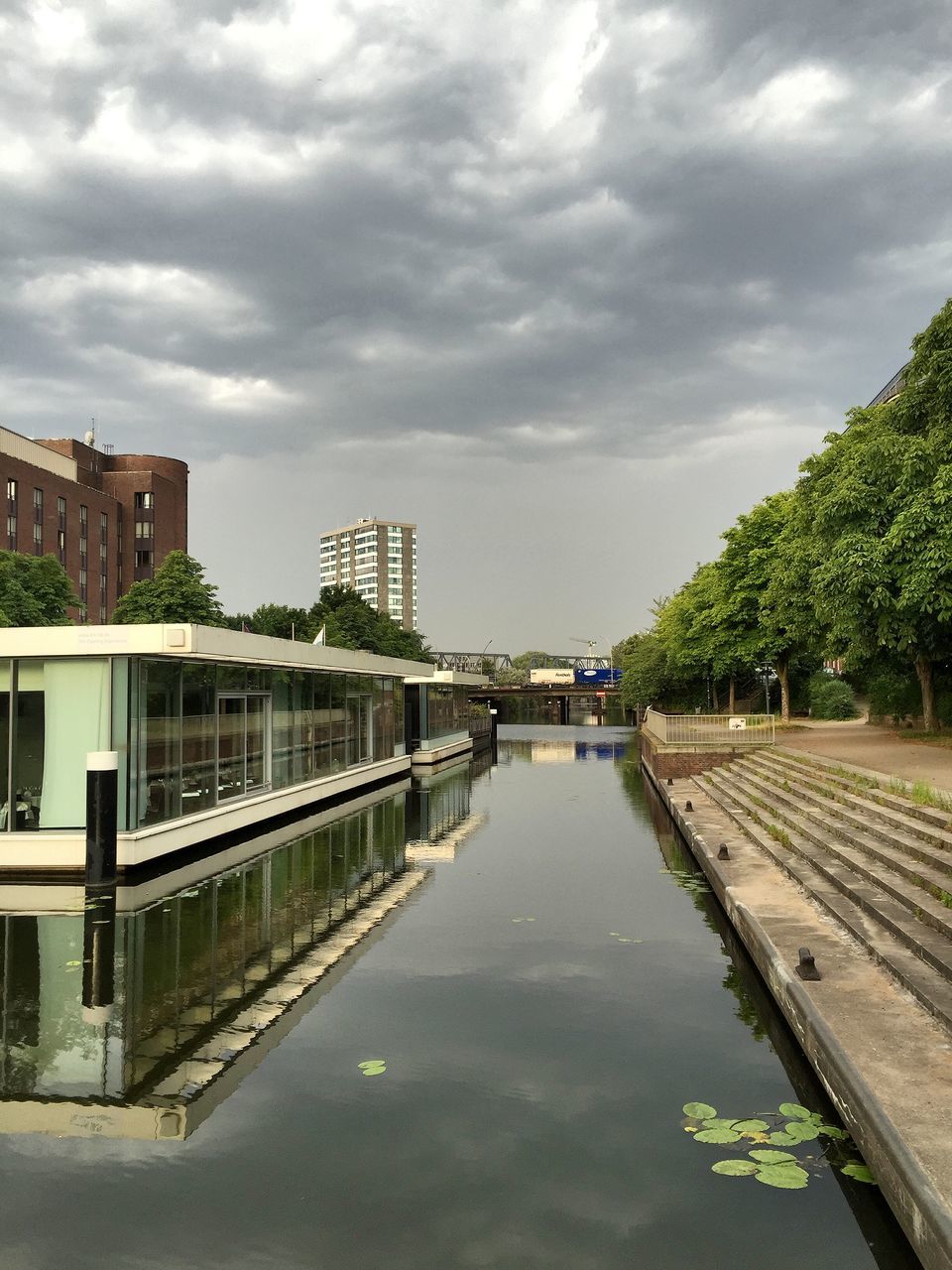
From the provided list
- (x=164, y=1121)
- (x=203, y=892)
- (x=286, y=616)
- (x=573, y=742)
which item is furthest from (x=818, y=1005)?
(x=286, y=616)

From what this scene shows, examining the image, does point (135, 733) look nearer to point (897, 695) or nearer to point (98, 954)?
point (98, 954)

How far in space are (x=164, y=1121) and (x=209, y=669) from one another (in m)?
12.7

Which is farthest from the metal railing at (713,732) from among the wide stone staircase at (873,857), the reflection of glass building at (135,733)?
the reflection of glass building at (135,733)

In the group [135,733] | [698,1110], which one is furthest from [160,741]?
[698,1110]

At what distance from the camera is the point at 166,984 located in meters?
10.2

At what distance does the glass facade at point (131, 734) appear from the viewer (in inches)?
624

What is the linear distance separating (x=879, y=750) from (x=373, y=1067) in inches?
843

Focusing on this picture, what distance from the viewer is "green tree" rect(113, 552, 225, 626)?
54156 millimetres

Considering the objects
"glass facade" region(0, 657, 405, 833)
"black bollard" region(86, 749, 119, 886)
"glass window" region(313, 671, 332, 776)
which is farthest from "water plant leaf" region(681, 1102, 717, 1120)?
"glass window" region(313, 671, 332, 776)

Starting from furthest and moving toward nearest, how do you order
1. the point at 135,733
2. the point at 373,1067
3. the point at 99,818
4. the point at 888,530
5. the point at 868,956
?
the point at 888,530 → the point at 135,733 → the point at 99,818 → the point at 868,956 → the point at 373,1067

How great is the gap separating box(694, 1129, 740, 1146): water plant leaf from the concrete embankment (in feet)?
2.47

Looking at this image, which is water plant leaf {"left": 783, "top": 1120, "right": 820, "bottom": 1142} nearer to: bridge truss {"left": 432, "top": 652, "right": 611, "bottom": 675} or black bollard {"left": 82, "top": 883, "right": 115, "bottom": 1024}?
black bollard {"left": 82, "top": 883, "right": 115, "bottom": 1024}

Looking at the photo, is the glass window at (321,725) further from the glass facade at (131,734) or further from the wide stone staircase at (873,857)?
the wide stone staircase at (873,857)

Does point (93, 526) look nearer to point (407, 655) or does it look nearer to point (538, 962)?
point (407, 655)
